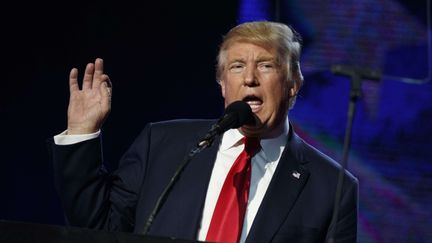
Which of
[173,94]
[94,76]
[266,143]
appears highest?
[94,76]

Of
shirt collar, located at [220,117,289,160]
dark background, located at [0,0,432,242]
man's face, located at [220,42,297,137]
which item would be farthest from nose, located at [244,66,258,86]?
dark background, located at [0,0,432,242]

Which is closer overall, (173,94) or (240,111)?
(240,111)

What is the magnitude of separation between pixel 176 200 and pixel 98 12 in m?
1.73

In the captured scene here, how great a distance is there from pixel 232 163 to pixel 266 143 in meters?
0.13

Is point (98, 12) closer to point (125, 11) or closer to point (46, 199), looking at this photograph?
point (125, 11)

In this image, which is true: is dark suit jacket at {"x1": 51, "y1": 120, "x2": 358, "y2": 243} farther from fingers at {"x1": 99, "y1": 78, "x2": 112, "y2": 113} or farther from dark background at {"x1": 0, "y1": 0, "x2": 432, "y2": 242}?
dark background at {"x1": 0, "y1": 0, "x2": 432, "y2": 242}

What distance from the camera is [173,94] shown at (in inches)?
168

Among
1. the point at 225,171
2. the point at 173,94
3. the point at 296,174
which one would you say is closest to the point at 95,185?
the point at 225,171

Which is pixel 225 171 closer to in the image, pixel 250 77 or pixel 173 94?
pixel 250 77

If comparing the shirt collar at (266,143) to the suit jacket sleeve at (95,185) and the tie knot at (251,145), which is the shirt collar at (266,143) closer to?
the tie knot at (251,145)

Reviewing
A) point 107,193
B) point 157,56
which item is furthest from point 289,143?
point 157,56

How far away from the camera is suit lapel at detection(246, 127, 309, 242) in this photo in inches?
109

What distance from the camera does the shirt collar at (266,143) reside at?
2939mm

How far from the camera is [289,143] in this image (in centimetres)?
298
